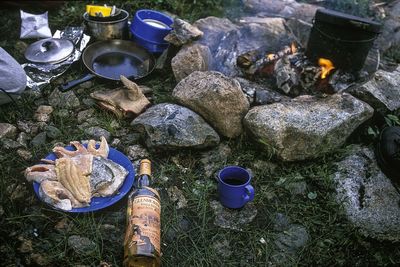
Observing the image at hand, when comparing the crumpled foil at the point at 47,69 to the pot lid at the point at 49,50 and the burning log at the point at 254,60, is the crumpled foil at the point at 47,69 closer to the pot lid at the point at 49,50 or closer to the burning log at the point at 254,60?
the pot lid at the point at 49,50

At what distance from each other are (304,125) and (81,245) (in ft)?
6.51

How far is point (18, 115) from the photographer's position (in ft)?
10.8

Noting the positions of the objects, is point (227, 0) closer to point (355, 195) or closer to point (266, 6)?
point (266, 6)

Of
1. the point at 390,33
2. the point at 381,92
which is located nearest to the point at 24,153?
the point at 381,92

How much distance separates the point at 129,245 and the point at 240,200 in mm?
876

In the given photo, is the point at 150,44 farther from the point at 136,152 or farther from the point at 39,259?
the point at 39,259

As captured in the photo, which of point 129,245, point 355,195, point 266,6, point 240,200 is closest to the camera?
point 129,245

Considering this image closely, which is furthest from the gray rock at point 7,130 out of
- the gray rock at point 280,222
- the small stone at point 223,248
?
the gray rock at point 280,222

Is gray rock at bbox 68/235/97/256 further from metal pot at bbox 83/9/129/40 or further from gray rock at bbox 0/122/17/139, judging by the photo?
metal pot at bbox 83/9/129/40

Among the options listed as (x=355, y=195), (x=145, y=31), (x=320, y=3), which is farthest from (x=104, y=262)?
(x=320, y=3)

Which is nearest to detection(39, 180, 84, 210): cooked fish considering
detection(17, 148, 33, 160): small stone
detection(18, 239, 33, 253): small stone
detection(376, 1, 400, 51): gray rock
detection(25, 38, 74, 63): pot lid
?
detection(18, 239, 33, 253): small stone

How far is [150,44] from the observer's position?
4.12 metres

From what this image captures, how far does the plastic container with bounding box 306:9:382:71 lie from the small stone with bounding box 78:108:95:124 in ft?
7.85

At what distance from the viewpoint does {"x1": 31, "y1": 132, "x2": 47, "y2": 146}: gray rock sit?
10.1 feet
